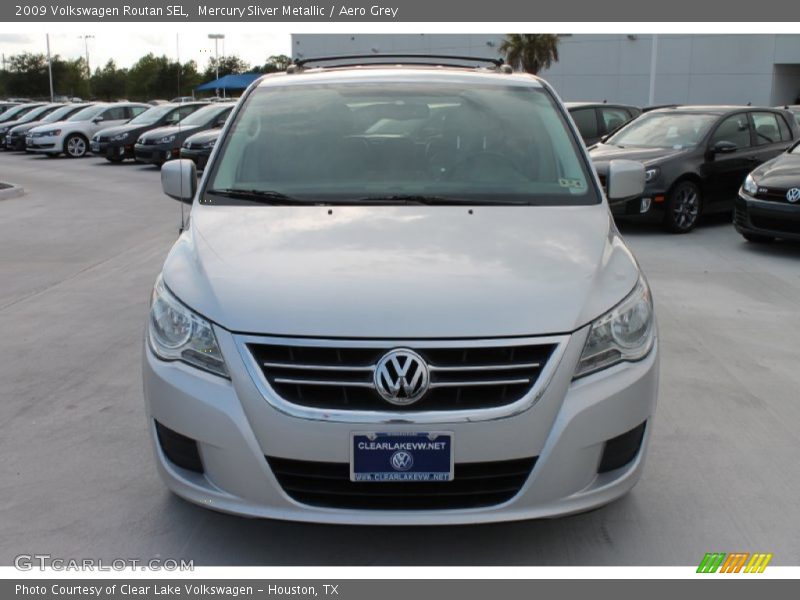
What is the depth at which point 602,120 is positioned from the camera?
1556 cm

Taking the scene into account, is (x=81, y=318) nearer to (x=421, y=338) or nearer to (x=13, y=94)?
(x=421, y=338)

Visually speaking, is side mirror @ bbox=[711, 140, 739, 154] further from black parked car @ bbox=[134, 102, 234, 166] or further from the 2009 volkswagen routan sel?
black parked car @ bbox=[134, 102, 234, 166]

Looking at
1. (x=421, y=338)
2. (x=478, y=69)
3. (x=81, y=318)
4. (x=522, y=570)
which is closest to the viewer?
(x=421, y=338)

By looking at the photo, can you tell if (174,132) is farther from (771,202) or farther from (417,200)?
(417,200)

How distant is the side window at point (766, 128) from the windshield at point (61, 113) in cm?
2287

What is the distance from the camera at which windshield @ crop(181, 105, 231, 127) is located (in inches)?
852

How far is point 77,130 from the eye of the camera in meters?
26.8

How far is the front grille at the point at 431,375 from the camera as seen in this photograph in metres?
2.94

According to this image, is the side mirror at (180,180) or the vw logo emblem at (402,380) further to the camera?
the side mirror at (180,180)

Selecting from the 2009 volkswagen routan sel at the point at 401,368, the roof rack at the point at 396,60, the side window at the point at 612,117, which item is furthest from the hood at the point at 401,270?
the side window at the point at 612,117

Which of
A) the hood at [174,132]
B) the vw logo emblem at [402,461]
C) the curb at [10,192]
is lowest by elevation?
the curb at [10,192]

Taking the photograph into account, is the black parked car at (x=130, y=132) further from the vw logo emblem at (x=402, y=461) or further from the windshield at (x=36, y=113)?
the vw logo emblem at (x=402, y=461)

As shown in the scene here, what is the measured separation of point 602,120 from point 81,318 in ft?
35.9
